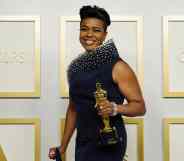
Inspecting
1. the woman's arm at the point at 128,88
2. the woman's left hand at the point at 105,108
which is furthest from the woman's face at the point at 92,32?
the woman's left hand at the point at 105,108

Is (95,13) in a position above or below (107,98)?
above

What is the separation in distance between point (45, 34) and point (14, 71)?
0.20 meters

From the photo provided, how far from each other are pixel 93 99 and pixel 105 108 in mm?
82

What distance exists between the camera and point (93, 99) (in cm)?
124

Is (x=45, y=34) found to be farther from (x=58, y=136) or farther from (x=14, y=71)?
(x=58, y=136)

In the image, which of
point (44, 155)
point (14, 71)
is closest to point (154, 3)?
point (14, 71)

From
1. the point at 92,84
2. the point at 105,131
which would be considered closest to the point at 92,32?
the point at 92,84

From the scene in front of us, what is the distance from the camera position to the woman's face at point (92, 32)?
130 cm

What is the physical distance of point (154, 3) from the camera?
173cm

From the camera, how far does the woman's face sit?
1305mm

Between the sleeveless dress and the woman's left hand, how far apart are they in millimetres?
63

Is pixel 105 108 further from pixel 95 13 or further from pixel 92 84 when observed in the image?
pixel 95 13

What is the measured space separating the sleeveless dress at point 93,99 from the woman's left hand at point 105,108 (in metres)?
0.06

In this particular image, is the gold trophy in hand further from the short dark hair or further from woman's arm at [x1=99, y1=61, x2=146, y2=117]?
the short dark hair
